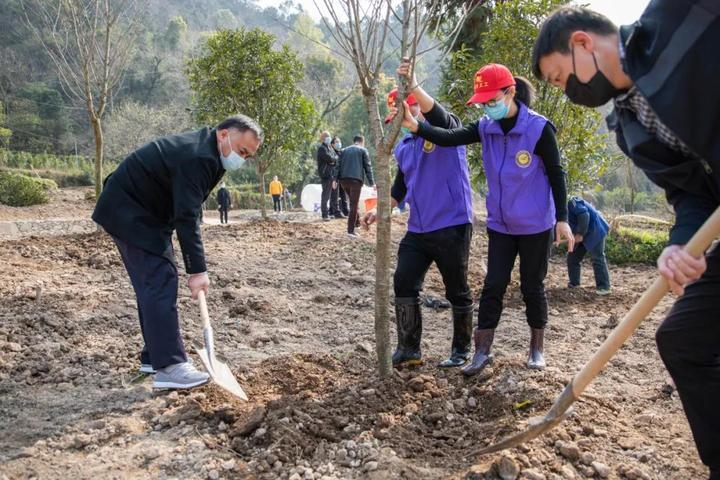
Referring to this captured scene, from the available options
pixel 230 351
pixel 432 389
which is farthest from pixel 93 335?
pixel 432 389

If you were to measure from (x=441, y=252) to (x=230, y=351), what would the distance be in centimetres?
166

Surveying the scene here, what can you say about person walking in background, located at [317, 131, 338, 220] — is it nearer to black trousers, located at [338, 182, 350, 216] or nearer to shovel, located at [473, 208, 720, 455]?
black trousers, located at [338, 182, 350, 216]

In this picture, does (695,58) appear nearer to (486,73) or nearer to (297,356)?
(486,73)

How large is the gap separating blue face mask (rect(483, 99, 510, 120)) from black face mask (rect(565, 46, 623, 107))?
1201mm

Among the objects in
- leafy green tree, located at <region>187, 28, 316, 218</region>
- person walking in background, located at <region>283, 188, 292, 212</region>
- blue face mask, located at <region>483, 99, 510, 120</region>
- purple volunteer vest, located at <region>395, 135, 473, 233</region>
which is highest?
leafy green tree, located at <region>187, 28, 316, 218</region>

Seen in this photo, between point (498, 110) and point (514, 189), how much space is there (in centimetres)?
45

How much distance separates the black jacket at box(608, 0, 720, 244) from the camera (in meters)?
1.57

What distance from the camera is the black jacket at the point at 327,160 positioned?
38.4 ft

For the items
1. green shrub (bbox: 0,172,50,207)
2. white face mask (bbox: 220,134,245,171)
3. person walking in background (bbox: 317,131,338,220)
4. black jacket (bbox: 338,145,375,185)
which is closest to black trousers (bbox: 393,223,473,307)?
white face mask (bbox: 220,134,245,171)

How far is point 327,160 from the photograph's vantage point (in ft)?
38.5

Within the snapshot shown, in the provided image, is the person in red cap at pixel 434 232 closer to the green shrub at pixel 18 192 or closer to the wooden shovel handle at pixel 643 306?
the wooden shovel handle at pixel 643 306

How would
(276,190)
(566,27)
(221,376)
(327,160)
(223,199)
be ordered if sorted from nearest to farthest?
(566,27)
(221,376)
(327,160)
(223,199)
(276,190)

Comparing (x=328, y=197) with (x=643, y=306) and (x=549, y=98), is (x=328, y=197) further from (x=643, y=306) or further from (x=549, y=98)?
(x=643, y=306)

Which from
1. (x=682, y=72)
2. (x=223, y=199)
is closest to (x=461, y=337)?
(x=682, y=72)
